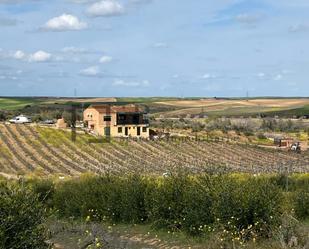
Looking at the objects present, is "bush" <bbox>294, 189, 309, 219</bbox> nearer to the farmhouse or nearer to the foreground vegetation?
the foreground vegetation

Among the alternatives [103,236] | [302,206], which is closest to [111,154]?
[302,206]

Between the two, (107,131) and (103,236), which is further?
(107,131)

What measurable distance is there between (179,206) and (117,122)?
192ft

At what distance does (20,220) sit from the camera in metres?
7.77

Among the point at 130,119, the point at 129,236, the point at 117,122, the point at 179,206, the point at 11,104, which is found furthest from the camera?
the point at 11,104

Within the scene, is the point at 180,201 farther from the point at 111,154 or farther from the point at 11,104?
the point at 11,104

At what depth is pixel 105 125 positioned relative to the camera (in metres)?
74.2

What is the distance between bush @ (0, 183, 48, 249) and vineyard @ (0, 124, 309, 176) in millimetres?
39830

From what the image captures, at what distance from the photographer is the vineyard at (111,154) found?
51.8 meters

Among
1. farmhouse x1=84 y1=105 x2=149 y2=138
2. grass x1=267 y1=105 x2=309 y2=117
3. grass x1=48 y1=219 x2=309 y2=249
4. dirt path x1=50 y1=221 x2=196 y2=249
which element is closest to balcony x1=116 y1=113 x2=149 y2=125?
farmhouse x1=84 y1=105 x2=149 y2=138

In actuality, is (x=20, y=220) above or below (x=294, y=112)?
above

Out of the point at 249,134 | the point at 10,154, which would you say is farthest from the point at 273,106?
the point at 10,154

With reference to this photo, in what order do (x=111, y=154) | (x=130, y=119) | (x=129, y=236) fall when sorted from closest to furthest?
1. (x=129, y=236)
2. (x=111, y=154)
3. (x=130, y=119)

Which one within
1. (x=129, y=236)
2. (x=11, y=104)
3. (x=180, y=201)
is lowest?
(x=129, y=236)
